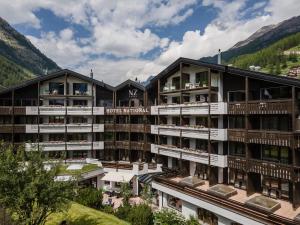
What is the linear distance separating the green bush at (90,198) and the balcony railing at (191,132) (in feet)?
41.4

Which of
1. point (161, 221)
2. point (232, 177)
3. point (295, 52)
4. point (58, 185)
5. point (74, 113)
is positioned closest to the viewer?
point (58, 185)

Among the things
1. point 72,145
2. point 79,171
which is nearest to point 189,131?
point 79,171

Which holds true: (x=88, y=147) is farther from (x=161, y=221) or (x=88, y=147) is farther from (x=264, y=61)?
(x=264, y=61)

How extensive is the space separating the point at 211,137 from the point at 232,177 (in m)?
5.08

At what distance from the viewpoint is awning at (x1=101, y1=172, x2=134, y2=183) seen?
3876 centimetres

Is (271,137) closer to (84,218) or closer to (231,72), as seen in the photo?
(231,72)

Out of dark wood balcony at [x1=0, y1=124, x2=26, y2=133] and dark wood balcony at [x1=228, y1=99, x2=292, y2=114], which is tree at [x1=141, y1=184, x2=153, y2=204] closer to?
dark wood balcony at [x1=228, y1=99, x2=292, y2=114]

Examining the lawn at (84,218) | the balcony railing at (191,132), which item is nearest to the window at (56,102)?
the balcony railing at (191,132)

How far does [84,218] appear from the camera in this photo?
89.8 ft

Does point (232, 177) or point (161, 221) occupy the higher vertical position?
point (232, 177)

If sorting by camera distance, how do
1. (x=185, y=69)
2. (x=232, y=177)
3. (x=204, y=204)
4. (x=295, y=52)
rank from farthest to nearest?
1. (x=295, y=52)
2. (x=185, y=69)
3. (x=232, y=177)
4. (x=204, y=204)

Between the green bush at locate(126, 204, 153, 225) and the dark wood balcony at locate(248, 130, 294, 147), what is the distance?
12.4 m

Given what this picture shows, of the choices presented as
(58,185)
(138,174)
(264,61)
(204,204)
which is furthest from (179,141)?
(264,61)

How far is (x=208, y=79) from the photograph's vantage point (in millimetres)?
32938
